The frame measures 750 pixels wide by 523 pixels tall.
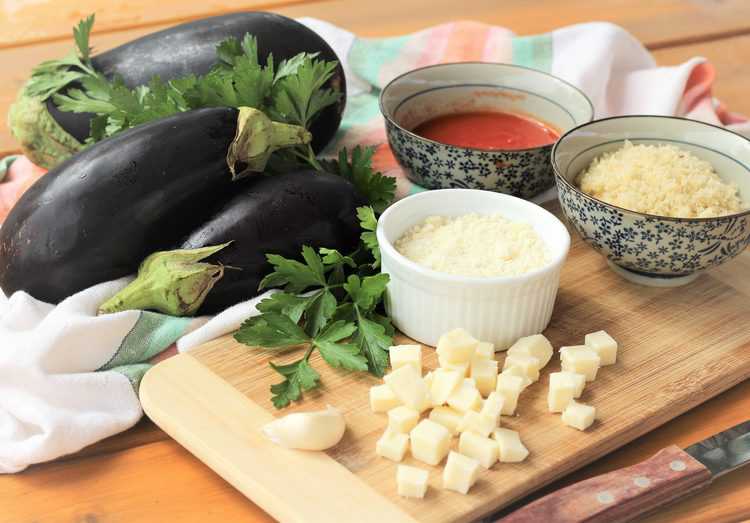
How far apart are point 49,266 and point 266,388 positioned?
1.40 ft

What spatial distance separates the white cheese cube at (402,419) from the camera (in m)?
1.40

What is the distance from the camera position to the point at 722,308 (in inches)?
68.4

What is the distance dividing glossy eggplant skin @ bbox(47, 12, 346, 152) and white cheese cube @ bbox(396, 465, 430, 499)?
1.02 meters

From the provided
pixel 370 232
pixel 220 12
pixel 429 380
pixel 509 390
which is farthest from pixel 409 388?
pixel 220 12

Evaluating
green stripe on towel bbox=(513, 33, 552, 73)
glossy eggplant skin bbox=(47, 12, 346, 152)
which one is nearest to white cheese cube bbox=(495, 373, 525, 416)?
glossy eggplant skin bbox=(47, 12, 346, 152)

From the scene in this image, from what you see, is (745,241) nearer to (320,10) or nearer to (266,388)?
(266,388)

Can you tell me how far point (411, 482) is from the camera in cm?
130

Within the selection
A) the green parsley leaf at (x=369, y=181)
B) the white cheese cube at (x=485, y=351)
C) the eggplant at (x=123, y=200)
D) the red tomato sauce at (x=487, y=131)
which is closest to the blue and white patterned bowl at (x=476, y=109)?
the red tomato sauce at (x=487, y=131)

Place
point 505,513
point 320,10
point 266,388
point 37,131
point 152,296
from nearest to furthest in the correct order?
1. point 505,513
2. point 266,388
3. point 152,296
4. point 37,131
5. point 320,10

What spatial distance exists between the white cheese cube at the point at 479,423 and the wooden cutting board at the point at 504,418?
0.05 meters

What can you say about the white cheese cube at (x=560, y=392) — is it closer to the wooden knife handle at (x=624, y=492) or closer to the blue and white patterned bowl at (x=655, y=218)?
the wooden knife handle at (x=624, y=492)

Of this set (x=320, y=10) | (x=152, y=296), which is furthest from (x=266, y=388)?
(x=320, y=10)

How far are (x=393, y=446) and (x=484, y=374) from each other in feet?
0.61

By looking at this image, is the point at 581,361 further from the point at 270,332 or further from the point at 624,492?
the point at 270,332
